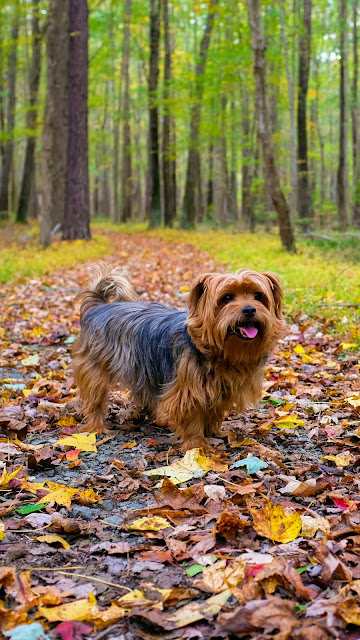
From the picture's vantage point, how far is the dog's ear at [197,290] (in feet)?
12.2

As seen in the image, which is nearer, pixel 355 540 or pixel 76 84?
pixel 355 540

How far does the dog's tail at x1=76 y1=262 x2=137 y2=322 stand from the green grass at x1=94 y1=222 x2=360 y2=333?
2984mm

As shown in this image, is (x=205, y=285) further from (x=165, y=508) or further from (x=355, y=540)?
(x=355, y=540)

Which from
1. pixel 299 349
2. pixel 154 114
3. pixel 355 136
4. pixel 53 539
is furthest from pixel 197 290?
pixel 355 136

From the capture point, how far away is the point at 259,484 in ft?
10.6

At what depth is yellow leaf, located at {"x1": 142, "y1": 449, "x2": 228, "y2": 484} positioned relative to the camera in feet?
11.4

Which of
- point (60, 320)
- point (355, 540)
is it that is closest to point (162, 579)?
point (355, 540)

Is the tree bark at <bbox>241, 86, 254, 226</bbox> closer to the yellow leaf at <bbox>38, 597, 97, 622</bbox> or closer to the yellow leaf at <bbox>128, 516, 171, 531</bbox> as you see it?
the yellow leaf at <bbox>128, 516, 171, 531</bbox>

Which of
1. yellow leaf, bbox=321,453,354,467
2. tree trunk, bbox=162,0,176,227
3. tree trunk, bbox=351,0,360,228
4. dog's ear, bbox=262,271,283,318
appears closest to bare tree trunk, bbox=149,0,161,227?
tree trunk, bbox=162,0,176,227

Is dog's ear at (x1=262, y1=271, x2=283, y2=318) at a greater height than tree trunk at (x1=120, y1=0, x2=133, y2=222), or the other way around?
tree trunk at (x1=120, y1=0, x2=133, y2=222)

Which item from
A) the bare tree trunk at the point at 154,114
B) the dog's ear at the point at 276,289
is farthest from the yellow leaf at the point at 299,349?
the bare tree trunk at the point at 154,114

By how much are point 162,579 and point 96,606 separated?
0.33m

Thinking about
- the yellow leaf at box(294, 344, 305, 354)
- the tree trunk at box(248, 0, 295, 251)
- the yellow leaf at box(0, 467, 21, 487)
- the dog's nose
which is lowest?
the yellow leaf at box(0, 467, 21, 487)

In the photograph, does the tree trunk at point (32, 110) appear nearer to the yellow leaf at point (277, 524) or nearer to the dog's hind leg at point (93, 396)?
the dog's hind leg at point (93, 396)
